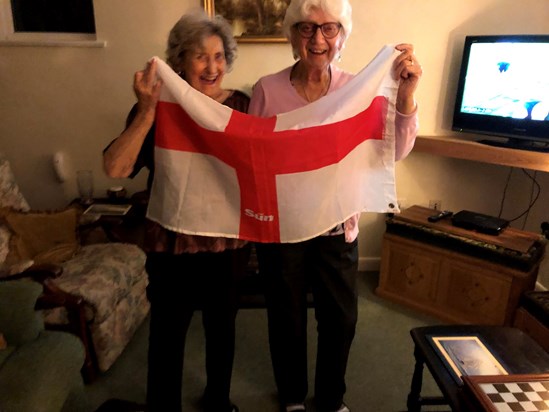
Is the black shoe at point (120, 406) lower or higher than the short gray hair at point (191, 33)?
lower

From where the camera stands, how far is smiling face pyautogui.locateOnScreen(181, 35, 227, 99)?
4.03 ft

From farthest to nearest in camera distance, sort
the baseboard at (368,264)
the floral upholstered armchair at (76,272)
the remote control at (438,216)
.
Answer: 1. the baseboard at (368,264)
2. the remote control at (438,216)
3. the floral upholstered armchair at (76,272)

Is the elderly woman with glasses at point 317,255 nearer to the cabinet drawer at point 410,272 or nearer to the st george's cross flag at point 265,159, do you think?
the st george's cross flag at point 265,159

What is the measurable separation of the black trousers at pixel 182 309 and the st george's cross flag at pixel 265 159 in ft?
0.33

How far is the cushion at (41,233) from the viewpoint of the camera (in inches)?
82.0

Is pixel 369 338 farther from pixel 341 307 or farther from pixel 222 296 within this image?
pixel 222 296

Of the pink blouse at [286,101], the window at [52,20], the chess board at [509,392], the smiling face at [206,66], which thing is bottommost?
the chess board at [509,392]

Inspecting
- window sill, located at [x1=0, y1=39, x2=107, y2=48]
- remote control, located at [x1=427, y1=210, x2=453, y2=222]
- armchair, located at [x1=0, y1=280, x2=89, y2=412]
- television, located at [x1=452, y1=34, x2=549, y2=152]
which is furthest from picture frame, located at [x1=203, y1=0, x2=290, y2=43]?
armchair, located at [x1=0, y1=280, x2=89, y2=412]

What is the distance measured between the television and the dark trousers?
1315mm

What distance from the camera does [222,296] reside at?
53.3 inches

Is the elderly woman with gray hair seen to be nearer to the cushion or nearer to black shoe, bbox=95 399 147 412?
black shoe, bbox=95 399 147 412

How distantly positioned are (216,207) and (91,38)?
178 centimetres

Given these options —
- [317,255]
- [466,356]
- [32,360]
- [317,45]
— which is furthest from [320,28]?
[32,360]

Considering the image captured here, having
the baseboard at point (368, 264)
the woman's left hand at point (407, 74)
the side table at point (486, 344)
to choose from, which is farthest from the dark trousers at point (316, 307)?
the baseboard at point (368, 264)
